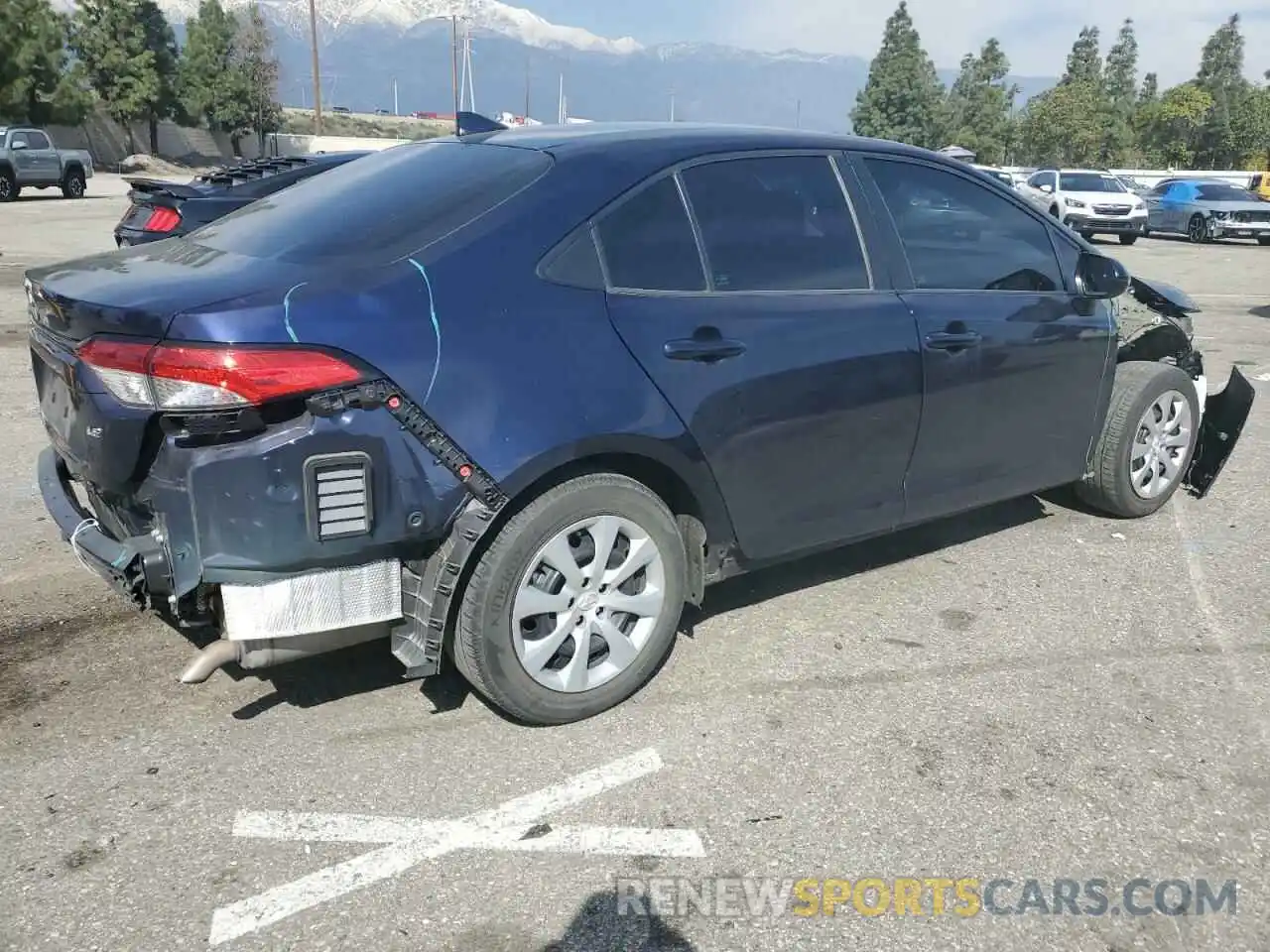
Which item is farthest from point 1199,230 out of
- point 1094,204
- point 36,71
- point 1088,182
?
point 36,71

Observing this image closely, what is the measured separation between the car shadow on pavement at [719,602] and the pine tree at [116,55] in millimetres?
52868

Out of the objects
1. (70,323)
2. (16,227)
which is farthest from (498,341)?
(16,227)

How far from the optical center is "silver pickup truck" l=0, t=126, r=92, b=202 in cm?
2667

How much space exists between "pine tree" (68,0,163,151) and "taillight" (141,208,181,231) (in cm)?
4671

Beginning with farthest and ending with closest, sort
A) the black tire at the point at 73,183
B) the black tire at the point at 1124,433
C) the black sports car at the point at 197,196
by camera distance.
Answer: the black tire at the point at 73,183, the black sports car at the point at 197,196, the black tire at the point at 1124,433

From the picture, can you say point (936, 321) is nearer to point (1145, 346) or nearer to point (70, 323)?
point (1145, 346)

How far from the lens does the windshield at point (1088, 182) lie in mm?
25180

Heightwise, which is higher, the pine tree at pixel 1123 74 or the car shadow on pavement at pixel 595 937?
the pine tree at pixel 1123 74

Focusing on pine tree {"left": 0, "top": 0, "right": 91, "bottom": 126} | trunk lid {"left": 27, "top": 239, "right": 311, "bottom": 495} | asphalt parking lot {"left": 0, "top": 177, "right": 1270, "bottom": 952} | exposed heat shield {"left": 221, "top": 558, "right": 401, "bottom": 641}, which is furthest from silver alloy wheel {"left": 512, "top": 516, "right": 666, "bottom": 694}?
pine tree {"left": 0, "top": 0, "right": 91, "bottom": 126}

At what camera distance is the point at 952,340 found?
390 centimetres

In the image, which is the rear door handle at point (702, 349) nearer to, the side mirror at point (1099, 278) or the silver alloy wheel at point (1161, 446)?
the side mirror at point (1099, 278)

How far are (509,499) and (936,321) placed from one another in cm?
180

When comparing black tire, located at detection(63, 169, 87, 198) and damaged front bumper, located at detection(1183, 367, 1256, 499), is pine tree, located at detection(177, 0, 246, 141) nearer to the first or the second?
black tire, located at detection(63, 169, 87, 198)

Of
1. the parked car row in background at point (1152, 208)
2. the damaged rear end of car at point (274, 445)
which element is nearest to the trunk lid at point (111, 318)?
the damaged rear end of car at point (274, 445)
